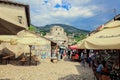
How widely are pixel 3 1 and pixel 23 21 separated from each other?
4473 mm

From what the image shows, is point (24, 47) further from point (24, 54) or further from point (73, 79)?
point (73, 79)

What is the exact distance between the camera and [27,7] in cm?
3691

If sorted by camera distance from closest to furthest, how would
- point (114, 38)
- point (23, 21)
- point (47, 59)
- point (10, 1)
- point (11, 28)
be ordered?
point (114, 38) < point (11, 28) < point (47, 59) < point (10, 1) < point (23, 21)

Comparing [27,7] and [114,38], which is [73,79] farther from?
[27,7]

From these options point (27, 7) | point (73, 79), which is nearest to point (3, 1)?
point (27, 7)

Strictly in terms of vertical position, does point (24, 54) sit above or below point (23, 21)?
below

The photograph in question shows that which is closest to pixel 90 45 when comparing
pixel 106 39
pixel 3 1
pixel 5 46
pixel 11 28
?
pixel 106 39

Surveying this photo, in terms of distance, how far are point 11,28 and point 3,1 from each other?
26.0 m

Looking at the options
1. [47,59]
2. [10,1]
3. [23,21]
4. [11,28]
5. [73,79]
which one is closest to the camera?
[11,28]

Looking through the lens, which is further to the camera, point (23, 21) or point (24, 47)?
point (23, 21)

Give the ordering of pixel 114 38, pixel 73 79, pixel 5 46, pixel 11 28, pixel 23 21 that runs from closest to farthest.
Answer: pixel 114 38 → pixel 11 28 → pixel 73 79 → pixel 5 46 → pixel 23 21

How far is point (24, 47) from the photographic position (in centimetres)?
3009

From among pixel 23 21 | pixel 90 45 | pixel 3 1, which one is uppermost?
pixel 3 1

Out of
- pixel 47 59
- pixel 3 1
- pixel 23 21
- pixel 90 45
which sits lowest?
pixel 47 59
